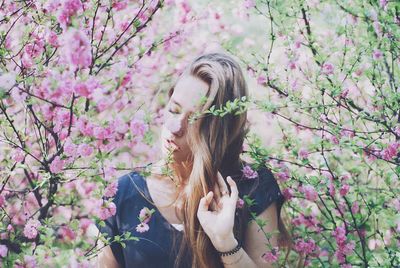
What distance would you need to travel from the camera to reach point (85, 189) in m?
3.01

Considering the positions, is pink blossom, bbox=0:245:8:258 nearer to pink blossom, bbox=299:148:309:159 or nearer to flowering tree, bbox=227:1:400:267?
flowering tree, bbox=227:1:400:267

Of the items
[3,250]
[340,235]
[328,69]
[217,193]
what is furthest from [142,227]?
[328,69]

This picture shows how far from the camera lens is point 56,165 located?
1960 mm

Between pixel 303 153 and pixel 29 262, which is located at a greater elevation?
pixel 303 153

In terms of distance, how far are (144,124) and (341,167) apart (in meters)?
1.26

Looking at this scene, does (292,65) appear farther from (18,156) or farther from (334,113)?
(18,156)

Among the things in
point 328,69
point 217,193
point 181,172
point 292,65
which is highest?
point 292,65

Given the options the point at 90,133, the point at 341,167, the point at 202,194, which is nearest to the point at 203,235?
the point at 202,194

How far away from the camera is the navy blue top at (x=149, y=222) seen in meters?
2.21

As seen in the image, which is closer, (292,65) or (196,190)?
(196,190)

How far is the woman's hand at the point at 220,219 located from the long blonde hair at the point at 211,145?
127 mm

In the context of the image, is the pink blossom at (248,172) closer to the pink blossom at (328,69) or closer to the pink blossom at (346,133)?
the pink blossom at (346,133)

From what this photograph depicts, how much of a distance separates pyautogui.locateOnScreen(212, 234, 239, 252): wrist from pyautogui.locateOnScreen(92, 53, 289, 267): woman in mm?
35

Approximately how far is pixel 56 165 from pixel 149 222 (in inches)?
19.8
